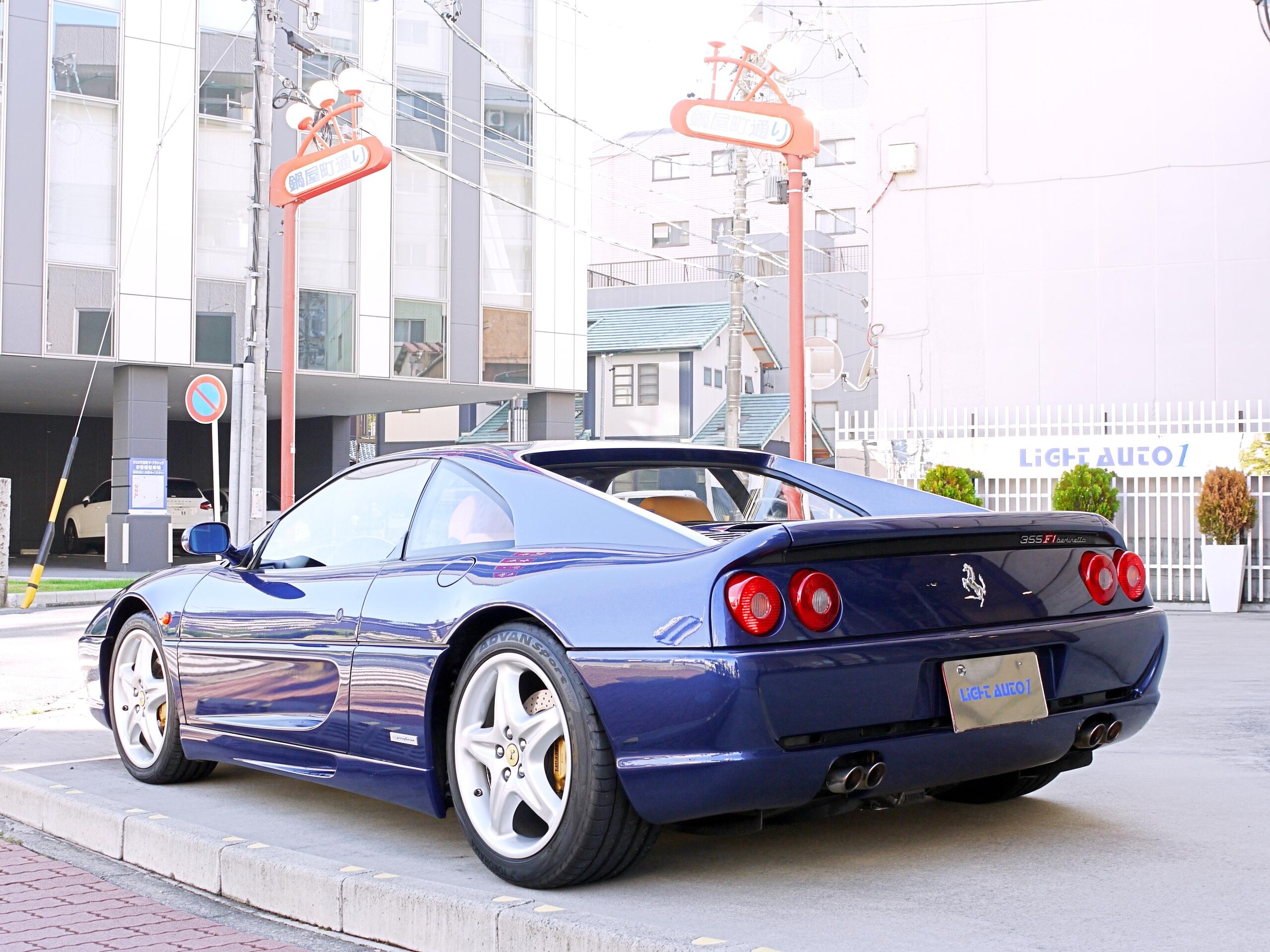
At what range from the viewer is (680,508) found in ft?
15.5

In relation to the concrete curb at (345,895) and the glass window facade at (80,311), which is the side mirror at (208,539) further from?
the glass window facade at (80,311)

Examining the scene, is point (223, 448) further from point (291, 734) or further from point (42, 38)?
point (291, 734)

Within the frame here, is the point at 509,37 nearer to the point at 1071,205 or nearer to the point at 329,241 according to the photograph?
the point at 329,241

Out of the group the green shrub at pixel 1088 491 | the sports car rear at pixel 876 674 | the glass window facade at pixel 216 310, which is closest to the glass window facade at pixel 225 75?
the glass window facade at pixel 216 310

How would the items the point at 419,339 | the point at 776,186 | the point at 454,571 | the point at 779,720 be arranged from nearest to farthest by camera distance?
the point at 779,720
the point at 454,571
the point at 776,186
the point at 419,339

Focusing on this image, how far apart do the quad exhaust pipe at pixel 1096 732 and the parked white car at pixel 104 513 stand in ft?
70.7

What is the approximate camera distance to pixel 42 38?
72.2 ft

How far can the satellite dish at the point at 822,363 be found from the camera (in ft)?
58.6

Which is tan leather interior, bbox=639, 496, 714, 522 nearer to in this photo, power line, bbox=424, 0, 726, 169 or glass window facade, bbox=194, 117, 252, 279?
glass window facade, bbox=194, 117, 252, 279

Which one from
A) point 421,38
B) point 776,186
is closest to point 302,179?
point 776,186

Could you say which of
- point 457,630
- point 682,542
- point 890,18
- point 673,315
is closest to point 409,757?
point 457,630

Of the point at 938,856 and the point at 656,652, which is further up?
the point at 656,652

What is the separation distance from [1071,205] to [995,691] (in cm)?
1633

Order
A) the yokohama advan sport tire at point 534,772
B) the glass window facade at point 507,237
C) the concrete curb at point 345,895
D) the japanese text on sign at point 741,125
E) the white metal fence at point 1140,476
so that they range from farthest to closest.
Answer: the glass window facade at point 507,237 → the white metal fence at point 1140,476 → the japanese text on sign at point 741,125 → the yokohama advan sport tire at point 534,772 → the concrete curb at point 345,895
